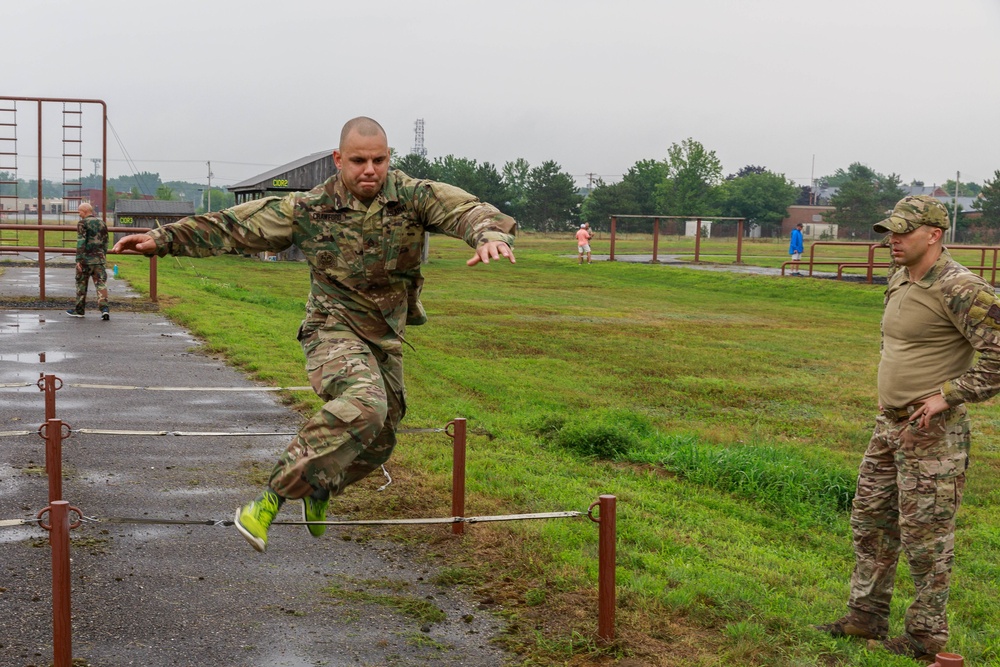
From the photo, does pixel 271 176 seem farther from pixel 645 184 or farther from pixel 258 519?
pixel 645 184

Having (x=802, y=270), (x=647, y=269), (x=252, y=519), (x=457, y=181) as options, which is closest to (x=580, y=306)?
(x=647, y=269)

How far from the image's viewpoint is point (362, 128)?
499 cm

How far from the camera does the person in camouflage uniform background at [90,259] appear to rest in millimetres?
18922

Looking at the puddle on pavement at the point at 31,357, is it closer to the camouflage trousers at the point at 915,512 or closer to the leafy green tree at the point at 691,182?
the camouflage trousers at the point at 915,512

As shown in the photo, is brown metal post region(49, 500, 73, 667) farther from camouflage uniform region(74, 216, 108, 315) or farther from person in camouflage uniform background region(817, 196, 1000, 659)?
camouflage uniform region(74, 216, 108, 315)

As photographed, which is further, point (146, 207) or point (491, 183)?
point (491, 183)

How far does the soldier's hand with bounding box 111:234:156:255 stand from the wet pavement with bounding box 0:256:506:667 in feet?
6.00

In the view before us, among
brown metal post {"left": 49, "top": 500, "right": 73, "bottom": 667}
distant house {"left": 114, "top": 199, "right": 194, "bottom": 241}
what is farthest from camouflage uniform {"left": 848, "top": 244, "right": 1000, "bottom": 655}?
distant house {"left": 114, "top": 199, "right": 194, "bottom": 241}

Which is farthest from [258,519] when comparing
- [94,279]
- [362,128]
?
[94,279]

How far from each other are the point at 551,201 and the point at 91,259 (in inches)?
3085

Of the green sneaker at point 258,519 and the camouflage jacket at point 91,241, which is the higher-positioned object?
the camouflage jacket at point 91,241

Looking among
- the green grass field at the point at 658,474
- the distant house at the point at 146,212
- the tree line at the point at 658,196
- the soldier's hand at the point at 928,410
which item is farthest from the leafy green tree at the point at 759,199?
the soldier's hand at the point at 928,410

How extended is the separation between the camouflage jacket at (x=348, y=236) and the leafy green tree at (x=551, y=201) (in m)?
90.4

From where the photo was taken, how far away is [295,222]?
524 centimetres
